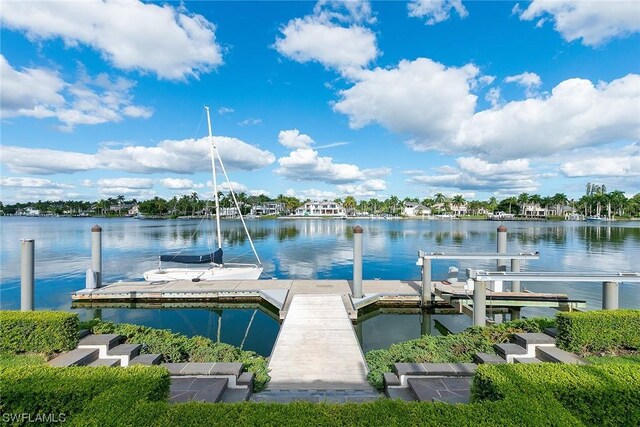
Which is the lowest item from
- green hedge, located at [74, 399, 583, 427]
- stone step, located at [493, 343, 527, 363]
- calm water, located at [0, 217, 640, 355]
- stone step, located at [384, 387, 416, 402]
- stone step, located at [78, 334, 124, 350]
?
calm water, located at [0, 217, 640, 355]

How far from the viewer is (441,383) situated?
586 cm

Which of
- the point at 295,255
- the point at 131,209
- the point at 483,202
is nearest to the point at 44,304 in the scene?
the point at 295,255

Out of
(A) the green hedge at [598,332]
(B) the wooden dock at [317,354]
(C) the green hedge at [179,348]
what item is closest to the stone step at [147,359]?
(C) the green hedge at [179,348]

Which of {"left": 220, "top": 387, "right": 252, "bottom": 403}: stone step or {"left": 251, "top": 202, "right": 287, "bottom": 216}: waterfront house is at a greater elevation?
{"left": 251, "top": 202, "right": 287, "bottom": 216}: waterfront house

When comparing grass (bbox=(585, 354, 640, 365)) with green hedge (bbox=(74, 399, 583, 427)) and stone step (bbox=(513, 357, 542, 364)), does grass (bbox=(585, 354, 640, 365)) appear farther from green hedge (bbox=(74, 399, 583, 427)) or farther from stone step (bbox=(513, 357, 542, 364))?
green hedge (bbox=(74, 399, 583, 427))

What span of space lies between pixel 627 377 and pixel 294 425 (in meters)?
4.47

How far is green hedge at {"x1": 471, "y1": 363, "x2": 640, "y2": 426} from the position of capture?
385 centimetres

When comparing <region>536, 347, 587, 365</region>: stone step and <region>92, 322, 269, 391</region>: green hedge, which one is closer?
<region>536, 347, 587, 365</region>: stone step

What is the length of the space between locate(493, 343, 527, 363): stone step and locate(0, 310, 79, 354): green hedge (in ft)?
31.6

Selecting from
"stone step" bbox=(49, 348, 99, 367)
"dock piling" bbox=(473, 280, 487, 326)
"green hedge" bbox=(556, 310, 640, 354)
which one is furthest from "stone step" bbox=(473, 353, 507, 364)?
"stone step" bbox=(49, 348, 99, 367)

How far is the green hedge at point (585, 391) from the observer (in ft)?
12.6

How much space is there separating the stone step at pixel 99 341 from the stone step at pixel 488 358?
8.30 metres

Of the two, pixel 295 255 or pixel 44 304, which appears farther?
pixel 295 255

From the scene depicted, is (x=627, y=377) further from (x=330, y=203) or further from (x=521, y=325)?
(x=330, y=203)
